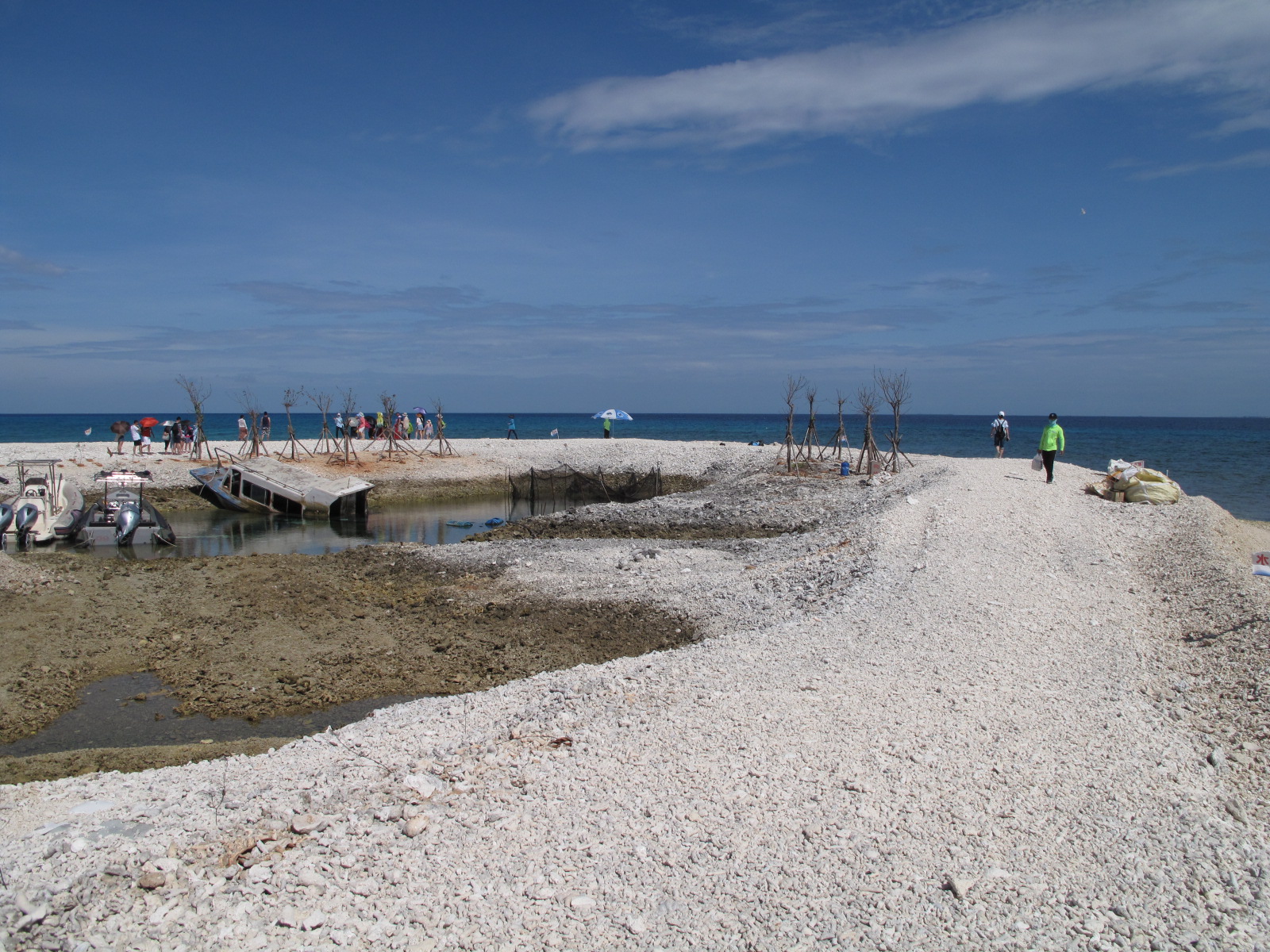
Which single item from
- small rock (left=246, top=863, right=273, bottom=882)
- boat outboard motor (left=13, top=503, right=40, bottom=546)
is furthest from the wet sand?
boat outboard motor (left=13, top=503, right=40, bottom=546)

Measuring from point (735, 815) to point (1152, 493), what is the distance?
18070 millimetres

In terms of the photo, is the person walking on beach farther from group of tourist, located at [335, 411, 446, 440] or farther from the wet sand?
group of tourist, located at [335, 411, 446, 440]

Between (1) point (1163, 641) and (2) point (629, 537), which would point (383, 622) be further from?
(1) point (1163, 641)

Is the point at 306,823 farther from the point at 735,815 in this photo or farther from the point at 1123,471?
the point at 1123,471

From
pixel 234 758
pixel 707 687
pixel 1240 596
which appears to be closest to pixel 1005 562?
pixel 1240 596

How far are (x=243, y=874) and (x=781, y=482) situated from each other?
2413 cm

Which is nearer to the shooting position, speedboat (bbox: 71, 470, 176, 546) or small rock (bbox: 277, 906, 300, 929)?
small rock (bbox: 277, 906, 300, 929)

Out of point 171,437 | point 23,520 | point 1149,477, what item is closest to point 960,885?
point 1149,477

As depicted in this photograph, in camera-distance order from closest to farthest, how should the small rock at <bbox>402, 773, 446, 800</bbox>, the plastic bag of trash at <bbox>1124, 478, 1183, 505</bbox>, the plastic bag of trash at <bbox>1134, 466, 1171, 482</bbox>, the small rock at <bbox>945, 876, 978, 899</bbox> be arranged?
the small rock at <bbox>945, 876, 978, 899</bbox> < the small rock at <bbox>402, 773, 446, 800</bbox> < the plastic bag of trash at <bbox>1124, 478, 1183, 505</bbox> < the plastic bag of trash at <bbox>1134, 466, 1171, 482</bbox>

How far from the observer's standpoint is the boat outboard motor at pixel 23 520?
20609 millimetres

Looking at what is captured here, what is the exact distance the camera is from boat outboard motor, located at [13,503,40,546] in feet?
67.6

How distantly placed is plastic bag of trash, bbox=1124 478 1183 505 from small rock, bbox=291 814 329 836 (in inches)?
783

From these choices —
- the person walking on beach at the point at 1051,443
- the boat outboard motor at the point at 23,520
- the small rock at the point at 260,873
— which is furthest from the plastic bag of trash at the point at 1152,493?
the boat outboard motor at the point at 23,520

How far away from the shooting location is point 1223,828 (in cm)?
553
